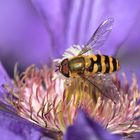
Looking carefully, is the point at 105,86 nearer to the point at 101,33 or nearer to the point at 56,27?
the point at 101,33

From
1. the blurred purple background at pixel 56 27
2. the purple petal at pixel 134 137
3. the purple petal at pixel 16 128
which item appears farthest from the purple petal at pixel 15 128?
the blurred purple background at pixel 56 27

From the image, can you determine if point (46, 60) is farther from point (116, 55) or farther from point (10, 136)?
point (10, 136)

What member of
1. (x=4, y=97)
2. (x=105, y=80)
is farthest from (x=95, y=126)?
(x=4, y=97)

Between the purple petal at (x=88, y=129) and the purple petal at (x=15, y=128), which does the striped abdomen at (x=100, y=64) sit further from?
the purple petal at (x=88, y=129)

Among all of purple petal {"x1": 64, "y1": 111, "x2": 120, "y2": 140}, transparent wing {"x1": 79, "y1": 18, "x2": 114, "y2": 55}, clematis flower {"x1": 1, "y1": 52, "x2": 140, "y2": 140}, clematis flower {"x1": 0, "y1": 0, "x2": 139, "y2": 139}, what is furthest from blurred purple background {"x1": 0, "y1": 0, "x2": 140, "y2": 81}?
purple petal {"x1": 64, "y1": 111, "x2": 120, "y2": 140}

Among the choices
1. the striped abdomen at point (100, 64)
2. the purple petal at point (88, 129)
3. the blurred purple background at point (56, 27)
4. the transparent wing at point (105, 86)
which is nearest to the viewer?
the purple petal at point (88, 129)

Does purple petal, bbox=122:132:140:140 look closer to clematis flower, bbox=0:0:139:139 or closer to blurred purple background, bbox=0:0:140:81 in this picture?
clematis flower, bbox=0:0:139:139

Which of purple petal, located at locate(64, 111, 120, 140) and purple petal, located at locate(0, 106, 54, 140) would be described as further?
purple petal, located at locate(0, 106, 54, 140)

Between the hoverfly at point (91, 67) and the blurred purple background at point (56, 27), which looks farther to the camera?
the blurred purple background at point (56, 27)
